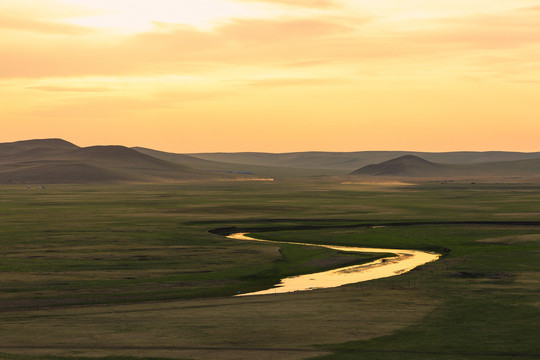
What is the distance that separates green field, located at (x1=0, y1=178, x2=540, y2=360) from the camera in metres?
33.7

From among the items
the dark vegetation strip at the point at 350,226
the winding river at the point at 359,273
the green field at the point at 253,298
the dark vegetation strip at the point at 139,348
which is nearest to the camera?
the dark vegetation strip at the point at 139,348

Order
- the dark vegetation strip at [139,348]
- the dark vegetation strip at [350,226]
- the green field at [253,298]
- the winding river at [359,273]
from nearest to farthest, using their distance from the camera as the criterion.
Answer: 1. the dark vegetation strip at [139,348]
2. the green field at [253,298]
3. the winding river at [359,273]
4. the dark vegetation strip at [350,226]

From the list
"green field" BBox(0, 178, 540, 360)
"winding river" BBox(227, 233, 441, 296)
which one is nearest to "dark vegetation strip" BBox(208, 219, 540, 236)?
"green field" BBox(0, 178, 540, 360)

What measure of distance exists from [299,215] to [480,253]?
4525 cm

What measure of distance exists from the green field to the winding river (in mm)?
1647

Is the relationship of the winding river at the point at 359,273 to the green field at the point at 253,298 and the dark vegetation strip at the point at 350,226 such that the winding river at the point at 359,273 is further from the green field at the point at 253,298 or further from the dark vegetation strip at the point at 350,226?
the dark vegetation strip at the point at 350,226

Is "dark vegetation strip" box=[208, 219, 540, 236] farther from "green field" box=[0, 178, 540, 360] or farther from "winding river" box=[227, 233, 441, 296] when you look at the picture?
"winding river" box=[227, 233, 441, 296]

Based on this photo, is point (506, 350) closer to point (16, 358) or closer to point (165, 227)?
point (16, 358)

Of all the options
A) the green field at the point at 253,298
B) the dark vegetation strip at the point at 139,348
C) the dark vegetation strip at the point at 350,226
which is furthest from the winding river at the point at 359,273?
the dark vegetation strip at the point at 350,226

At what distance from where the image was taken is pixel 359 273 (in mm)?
58812

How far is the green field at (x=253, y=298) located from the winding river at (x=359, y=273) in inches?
64.8

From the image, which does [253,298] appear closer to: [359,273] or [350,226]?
[359,273]

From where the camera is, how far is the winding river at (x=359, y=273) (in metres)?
53.5

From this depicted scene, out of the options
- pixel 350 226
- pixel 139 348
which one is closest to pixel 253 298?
pixel 139 348
